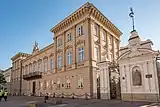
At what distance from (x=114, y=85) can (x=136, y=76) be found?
4.24 metres

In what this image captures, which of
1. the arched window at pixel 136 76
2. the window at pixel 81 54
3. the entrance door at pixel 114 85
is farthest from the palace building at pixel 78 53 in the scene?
the arched window at pixel 136 76

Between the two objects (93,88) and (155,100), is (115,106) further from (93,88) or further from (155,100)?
(93,88)

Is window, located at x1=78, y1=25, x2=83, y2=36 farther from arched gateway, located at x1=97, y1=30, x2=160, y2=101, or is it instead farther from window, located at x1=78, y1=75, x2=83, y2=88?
arched gateway, located at x1=97, y1=30, x2=160, y2=101

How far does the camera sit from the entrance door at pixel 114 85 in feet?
65.6

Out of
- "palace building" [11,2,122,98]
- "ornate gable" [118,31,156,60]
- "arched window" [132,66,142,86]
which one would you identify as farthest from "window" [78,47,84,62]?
"arched window" [132,66,142,86]

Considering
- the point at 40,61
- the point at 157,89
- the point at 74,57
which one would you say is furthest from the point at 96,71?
the point at 40,61

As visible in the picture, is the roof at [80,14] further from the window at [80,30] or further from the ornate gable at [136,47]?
the ornate gable at [136,47]

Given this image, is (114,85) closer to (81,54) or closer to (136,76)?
(136,76)

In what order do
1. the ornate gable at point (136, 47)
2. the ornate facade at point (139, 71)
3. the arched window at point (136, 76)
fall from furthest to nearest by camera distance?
the arched window at point (136, 76) < the ornate gable at point (136, 47) < the ornate facade at point (139, 71)

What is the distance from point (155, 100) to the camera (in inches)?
596

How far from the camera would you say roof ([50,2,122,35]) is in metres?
24.2

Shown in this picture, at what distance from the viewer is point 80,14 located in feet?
83.3

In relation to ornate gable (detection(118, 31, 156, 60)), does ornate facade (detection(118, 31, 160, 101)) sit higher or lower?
lower

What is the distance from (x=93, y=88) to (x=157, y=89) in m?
8.64
